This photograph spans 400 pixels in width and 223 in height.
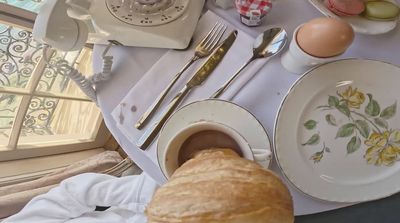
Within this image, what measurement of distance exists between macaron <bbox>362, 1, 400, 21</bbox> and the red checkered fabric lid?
0.48 ft

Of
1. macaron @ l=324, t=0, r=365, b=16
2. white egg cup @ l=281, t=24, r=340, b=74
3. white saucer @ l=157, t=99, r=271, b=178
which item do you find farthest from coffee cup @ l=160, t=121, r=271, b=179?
macaron @ l=324, t=0, r=365, b=16

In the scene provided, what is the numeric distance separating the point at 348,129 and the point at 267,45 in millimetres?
168

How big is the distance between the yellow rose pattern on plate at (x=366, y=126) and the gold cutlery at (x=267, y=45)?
11 cm

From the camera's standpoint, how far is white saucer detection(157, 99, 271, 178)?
0.61 m

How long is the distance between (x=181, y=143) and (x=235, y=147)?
72 millimetres

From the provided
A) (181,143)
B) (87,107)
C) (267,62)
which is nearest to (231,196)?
(181,143)

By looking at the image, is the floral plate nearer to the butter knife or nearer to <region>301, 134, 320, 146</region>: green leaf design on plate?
<region>301, 134, 320, 146</region>: green leaf design on plate

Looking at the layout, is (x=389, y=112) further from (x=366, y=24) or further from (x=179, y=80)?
(x=179, y=80)

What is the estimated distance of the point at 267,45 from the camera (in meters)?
0.66

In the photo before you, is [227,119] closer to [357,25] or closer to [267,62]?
[267,62]

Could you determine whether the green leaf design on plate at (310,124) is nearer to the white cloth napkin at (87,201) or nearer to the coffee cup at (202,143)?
the coffee cup at (202,143)

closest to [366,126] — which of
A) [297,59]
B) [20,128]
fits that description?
[297,59]

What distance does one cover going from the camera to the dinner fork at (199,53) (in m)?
0.66

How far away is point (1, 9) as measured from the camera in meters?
0.91
